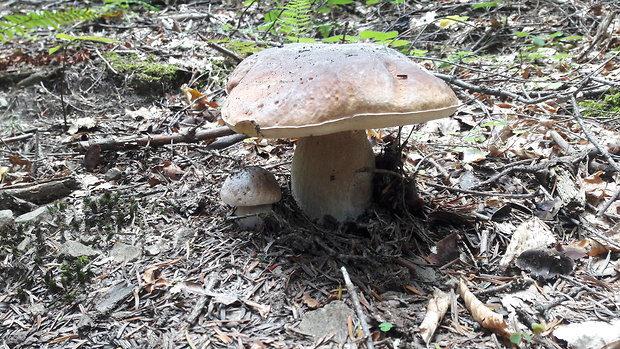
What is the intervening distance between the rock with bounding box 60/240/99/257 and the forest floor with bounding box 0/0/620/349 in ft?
0.03

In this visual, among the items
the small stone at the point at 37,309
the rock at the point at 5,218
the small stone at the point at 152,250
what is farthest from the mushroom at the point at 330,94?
the rock at the point at 5,218

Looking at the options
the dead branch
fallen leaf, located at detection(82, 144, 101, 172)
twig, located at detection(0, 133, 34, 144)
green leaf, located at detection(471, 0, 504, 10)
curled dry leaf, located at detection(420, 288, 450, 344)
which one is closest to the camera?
curled dry leaf, located at detection(420, 288, 450, 344)

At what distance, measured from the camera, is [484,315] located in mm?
1793

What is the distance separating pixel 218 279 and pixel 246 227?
457 mm

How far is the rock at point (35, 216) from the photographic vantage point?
2.54 metres

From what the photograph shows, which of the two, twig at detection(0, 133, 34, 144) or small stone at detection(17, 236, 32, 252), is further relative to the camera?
twig at detection(0, 133, 34, 144)

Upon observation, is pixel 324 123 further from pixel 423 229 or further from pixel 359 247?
pixel 423 229

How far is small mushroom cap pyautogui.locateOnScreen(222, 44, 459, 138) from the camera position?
179 cm

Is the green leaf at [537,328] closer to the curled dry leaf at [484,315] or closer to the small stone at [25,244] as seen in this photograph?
the curled dry leaf at [484,315]

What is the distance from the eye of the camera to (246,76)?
222 cm

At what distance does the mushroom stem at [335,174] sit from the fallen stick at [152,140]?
1.17 meters

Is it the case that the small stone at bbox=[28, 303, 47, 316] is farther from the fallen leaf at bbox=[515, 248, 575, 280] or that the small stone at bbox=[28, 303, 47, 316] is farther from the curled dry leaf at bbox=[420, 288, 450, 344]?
the fallen leaf at bbox=[515, 248, 575, 280]

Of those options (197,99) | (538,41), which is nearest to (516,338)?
(197,99)

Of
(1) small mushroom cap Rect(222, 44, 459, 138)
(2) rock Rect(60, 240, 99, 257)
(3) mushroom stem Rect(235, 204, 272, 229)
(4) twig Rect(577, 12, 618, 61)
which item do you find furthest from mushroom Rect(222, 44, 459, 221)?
(4) twig Rect(577, 12, 618, 61)
